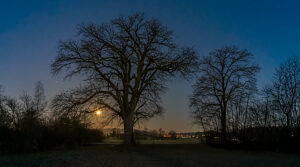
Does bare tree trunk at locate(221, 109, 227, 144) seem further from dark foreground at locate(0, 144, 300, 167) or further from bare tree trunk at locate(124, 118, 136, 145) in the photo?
bare tree trunk at locate(124, 118, 136, 145)

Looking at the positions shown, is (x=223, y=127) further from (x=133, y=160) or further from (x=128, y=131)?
(x=133, y=160)

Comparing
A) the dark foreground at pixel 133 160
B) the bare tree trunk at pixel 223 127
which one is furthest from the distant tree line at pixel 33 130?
the bare tree trunk at pixel 223 127

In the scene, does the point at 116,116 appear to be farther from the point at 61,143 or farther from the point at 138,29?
the point at 138,29

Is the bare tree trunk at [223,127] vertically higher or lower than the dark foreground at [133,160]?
higher

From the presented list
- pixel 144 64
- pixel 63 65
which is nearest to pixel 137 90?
pixel 144 64

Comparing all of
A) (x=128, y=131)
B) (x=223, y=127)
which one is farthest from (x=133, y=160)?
(x=223, y=127)

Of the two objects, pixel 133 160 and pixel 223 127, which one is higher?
pixel 223 127

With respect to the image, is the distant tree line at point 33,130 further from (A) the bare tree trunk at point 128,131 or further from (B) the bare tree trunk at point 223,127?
(B) the bare tree trunk at point 223,127

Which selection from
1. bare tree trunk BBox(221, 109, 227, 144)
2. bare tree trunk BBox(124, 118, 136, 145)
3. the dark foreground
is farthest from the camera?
bare tree trunk BBox(221, 109, 227, 144)

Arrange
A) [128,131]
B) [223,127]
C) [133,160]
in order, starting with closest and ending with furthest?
[133,160] → [128,131] → [223,127]

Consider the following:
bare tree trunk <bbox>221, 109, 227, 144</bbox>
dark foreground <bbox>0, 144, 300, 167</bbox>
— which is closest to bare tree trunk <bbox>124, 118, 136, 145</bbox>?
dark foreground <bbox>0, 144, 300, 167</bbox>

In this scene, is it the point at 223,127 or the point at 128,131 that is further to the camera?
the point at 223,127

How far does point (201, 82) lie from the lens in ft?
78.9

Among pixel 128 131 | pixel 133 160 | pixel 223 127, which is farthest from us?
pixel 223 127
